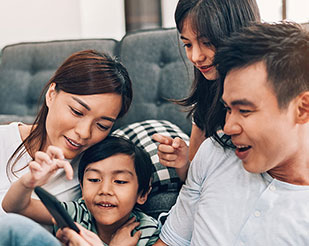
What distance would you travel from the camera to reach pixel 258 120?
2.67 feet

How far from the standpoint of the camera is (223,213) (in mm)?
924

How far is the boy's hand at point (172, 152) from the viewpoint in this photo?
45.4 inches

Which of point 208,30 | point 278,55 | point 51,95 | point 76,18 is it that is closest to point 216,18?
point 208,30

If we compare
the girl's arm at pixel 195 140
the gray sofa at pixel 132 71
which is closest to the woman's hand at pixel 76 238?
the girl's arm at pixel 195 140

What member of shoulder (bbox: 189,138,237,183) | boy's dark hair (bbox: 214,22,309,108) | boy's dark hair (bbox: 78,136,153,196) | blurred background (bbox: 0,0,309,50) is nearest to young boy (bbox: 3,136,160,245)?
boy's dark hair (bbox: 78,136,153,196)

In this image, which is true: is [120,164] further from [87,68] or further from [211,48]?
[211,48]

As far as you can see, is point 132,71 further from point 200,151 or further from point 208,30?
point 200,151

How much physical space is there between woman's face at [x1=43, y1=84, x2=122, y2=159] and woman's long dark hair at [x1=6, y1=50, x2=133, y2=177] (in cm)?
2

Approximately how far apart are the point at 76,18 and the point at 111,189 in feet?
6.72

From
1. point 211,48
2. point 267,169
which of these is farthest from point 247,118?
point 211,48

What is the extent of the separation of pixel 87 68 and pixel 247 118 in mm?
A: 582

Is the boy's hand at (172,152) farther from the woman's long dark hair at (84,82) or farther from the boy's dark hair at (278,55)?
the boy's dark hair at (278,55)

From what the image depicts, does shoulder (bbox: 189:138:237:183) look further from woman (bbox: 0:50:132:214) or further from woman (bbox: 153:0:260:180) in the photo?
woman (bbox: 0:50:132:214)

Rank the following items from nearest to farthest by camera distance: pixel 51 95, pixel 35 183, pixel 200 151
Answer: pixel 35 183
pixel 200 151
pixel 51 95
